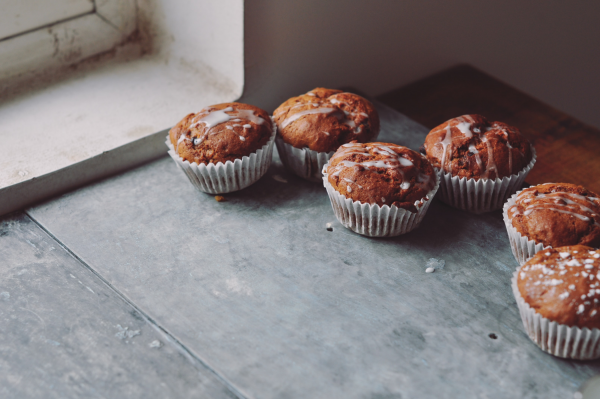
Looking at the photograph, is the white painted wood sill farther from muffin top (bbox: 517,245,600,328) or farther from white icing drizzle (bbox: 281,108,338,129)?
muffin top (bbox: 517,245,600,328)

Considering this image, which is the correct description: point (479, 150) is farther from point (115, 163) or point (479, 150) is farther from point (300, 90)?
point (115, 163)

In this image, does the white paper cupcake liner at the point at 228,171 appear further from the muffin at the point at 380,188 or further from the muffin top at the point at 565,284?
the muffin top at the point at 565,284

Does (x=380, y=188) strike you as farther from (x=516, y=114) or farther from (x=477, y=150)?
(x=516, y=114)

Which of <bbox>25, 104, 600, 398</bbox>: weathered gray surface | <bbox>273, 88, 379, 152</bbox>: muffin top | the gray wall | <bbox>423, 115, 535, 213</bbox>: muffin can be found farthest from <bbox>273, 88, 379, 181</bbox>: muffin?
the gray wall

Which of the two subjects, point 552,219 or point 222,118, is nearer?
point 552,219

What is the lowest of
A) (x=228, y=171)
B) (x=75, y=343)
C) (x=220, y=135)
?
(x=75, y=343)

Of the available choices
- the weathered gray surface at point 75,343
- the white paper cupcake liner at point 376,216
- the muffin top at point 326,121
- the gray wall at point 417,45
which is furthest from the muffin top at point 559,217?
the gray wall at point 417,45

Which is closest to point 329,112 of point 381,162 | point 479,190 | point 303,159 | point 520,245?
point 303,159
